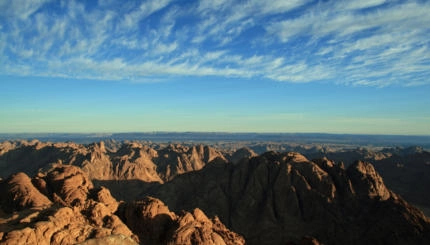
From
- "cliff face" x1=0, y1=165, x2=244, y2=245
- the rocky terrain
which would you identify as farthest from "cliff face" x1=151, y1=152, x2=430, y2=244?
"cliff face" x1=0, y1=165, x2=244, y2=245

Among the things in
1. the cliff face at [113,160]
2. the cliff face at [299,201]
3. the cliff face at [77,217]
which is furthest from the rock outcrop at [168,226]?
the cliff face at [113,160]

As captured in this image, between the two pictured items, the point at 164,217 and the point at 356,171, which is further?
the point at 356,171

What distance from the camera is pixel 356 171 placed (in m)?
74.1

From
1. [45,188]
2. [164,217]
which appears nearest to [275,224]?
[164,217]

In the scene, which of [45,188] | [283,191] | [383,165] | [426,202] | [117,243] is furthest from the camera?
[383,165]

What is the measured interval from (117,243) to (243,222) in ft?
→ 181

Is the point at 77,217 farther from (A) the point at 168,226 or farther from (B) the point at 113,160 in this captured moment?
(B) the point at 113,160

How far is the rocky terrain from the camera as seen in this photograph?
31344 mm

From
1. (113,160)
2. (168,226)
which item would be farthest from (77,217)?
(113,160)

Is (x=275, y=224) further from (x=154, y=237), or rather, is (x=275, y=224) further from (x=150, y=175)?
(x=150, y=175)

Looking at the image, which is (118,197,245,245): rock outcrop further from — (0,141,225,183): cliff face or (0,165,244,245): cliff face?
(0,141,225,183): cliff face

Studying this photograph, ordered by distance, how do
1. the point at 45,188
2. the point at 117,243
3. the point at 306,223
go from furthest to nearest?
the point at 306,223
the point at 45,188
the point at 117,243

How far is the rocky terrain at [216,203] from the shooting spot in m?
31.3

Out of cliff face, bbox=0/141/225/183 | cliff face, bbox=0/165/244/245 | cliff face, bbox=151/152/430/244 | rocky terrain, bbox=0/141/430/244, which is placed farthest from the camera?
cliff face, bbox=0/141/225/183
